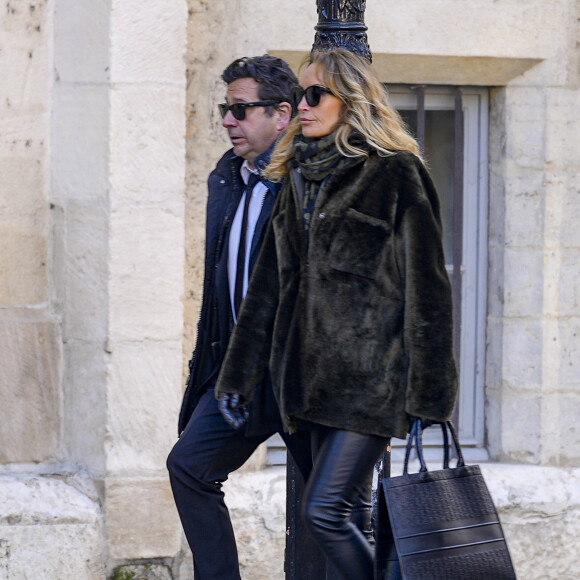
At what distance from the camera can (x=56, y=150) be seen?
191 inches

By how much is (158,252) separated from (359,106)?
154 cm

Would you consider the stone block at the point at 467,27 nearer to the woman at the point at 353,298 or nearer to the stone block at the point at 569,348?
the stone block at the point at 569,348

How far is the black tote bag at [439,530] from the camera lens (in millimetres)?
3123

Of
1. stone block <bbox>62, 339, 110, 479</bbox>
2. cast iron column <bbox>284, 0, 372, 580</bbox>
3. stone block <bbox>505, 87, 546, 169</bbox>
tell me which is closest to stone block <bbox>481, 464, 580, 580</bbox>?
stone block <bbox>505, 87, 546, 169</bbox>

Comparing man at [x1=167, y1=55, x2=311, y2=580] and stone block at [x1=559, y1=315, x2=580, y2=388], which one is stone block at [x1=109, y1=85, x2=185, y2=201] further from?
stone block at [x1=559, y1=315, x2=580, y2=388]

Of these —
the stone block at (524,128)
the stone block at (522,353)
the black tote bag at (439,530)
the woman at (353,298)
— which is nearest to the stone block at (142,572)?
the woman at (353,298)

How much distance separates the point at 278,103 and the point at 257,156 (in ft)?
0.65

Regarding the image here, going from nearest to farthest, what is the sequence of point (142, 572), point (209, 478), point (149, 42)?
1. point (209, 478)
2. point (149, 42)
3. point (142, 572)

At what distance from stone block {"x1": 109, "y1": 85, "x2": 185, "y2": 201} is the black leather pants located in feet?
5.57

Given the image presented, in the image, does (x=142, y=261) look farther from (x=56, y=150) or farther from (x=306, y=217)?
(x=306, y=217)

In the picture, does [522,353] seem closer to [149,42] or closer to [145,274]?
[145,274]

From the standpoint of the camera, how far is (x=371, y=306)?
333cm

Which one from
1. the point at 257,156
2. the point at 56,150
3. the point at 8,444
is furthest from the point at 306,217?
the point at 8,444

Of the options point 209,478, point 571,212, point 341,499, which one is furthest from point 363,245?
point 571,212
